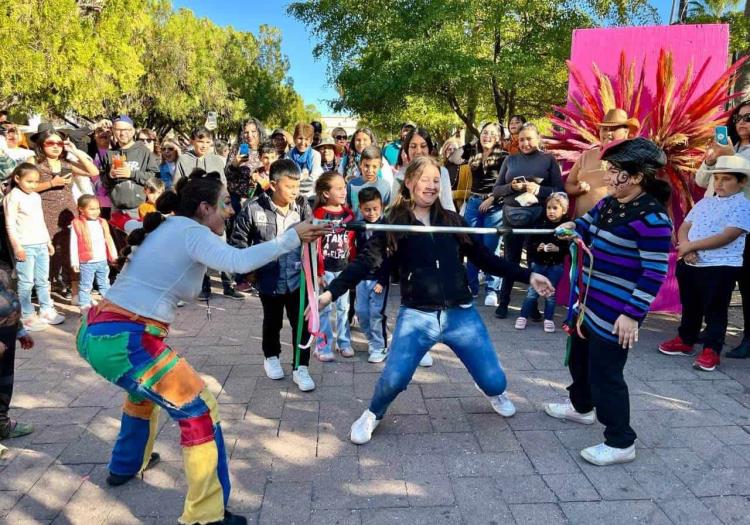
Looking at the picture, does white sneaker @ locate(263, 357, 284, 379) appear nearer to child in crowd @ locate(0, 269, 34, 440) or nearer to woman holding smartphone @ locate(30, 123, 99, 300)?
child in crowd @ locate(0, 269, 34, 440)

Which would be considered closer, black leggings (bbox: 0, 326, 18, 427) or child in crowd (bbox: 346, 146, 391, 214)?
black leggings (bbox: 0, 326, 18, 427)

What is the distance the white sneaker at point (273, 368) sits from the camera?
4.34m

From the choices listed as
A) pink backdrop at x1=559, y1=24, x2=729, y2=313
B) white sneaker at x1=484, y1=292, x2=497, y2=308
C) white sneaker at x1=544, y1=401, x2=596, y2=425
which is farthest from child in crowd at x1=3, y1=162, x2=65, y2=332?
pink backdrop at x1=559, y1=24, x2=729, y2=313

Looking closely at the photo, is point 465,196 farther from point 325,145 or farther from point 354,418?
point 354,418

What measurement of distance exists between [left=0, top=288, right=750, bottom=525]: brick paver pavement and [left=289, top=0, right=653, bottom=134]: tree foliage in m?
11.3

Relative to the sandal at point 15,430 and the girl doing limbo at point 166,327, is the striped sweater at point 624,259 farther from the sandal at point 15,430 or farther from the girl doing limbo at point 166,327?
the sandal at point 15,430

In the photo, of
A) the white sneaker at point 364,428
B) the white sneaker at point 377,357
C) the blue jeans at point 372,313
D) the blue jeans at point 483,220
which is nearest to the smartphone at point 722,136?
the blue jeans at point 483,220

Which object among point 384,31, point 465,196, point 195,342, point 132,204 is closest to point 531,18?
point 384,31

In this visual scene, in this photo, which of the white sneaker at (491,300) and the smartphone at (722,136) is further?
the white sneaker at (491,300)

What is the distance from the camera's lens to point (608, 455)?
3.06m

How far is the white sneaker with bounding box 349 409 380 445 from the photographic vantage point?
3344 millimetres

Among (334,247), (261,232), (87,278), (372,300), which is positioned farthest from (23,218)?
(372,300)

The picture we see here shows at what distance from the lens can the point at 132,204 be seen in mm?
6293

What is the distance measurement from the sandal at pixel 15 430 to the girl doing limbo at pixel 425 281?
210 cm
